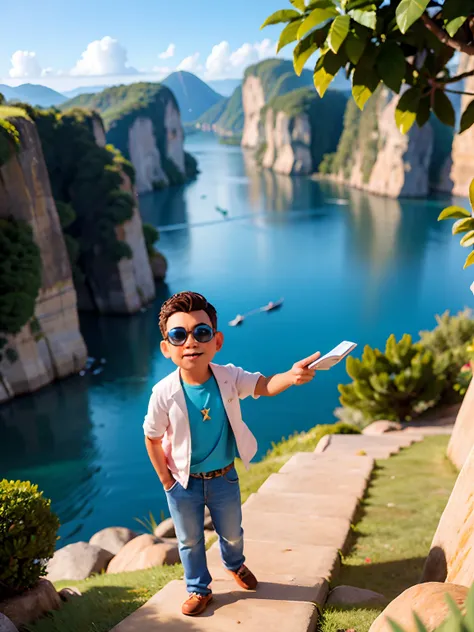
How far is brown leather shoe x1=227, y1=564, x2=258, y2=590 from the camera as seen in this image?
4.40 m

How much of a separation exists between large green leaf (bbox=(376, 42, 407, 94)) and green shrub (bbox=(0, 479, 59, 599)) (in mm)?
3952

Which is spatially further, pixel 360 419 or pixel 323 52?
pixel 360 419

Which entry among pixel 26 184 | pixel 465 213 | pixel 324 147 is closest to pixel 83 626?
pixel 465 213

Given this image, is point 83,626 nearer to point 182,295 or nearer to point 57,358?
point 182,295

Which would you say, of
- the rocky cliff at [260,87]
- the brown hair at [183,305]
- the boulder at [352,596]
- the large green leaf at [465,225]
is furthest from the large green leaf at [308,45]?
the rocky cliff at [260,87]

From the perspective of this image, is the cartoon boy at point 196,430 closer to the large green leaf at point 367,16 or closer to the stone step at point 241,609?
the stone step at point 241,609

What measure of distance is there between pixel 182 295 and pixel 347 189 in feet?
315

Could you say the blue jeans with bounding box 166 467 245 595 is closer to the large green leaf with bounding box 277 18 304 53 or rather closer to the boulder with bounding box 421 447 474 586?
the boulder with bounding box 421 447 474 586

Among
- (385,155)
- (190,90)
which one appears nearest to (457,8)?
(190,90)

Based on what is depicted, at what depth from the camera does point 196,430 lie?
4.20 meters

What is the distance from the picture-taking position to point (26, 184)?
87.9 feet

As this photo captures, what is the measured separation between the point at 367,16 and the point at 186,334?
243cm

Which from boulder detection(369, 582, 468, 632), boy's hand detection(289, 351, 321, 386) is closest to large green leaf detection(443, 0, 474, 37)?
boy's hand detection(289, 351, 321, 386)

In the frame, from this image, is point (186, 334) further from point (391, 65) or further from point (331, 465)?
point (331, 465)
